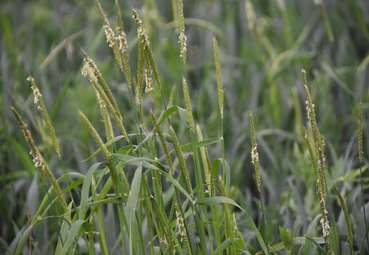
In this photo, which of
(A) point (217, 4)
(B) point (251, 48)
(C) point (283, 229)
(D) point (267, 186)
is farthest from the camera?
(A) point (217, 4)

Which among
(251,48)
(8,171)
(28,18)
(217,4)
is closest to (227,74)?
(251,48)

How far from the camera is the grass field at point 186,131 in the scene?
4.60ft

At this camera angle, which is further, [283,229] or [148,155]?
[283,229]

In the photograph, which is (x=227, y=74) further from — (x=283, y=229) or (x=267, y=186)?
(x=283, y=229)

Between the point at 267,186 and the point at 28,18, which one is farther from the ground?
the point at 28,18

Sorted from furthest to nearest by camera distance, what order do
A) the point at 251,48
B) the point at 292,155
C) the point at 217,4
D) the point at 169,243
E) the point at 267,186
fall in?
the point at 217,4 < the point at 251,48 < the point at 292,155 < the point at 267,186 < the point at 169,243

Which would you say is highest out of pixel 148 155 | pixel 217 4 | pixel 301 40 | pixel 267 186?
pixel 217 4

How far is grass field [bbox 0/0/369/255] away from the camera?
1.40 meters

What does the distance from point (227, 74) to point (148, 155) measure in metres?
1.55

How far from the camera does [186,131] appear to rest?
6.86 ft

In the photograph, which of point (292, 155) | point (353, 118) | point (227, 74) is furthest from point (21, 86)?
point (353, 118)

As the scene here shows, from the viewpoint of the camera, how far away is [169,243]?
1.44m

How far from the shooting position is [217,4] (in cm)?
363

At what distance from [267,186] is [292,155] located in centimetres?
32
